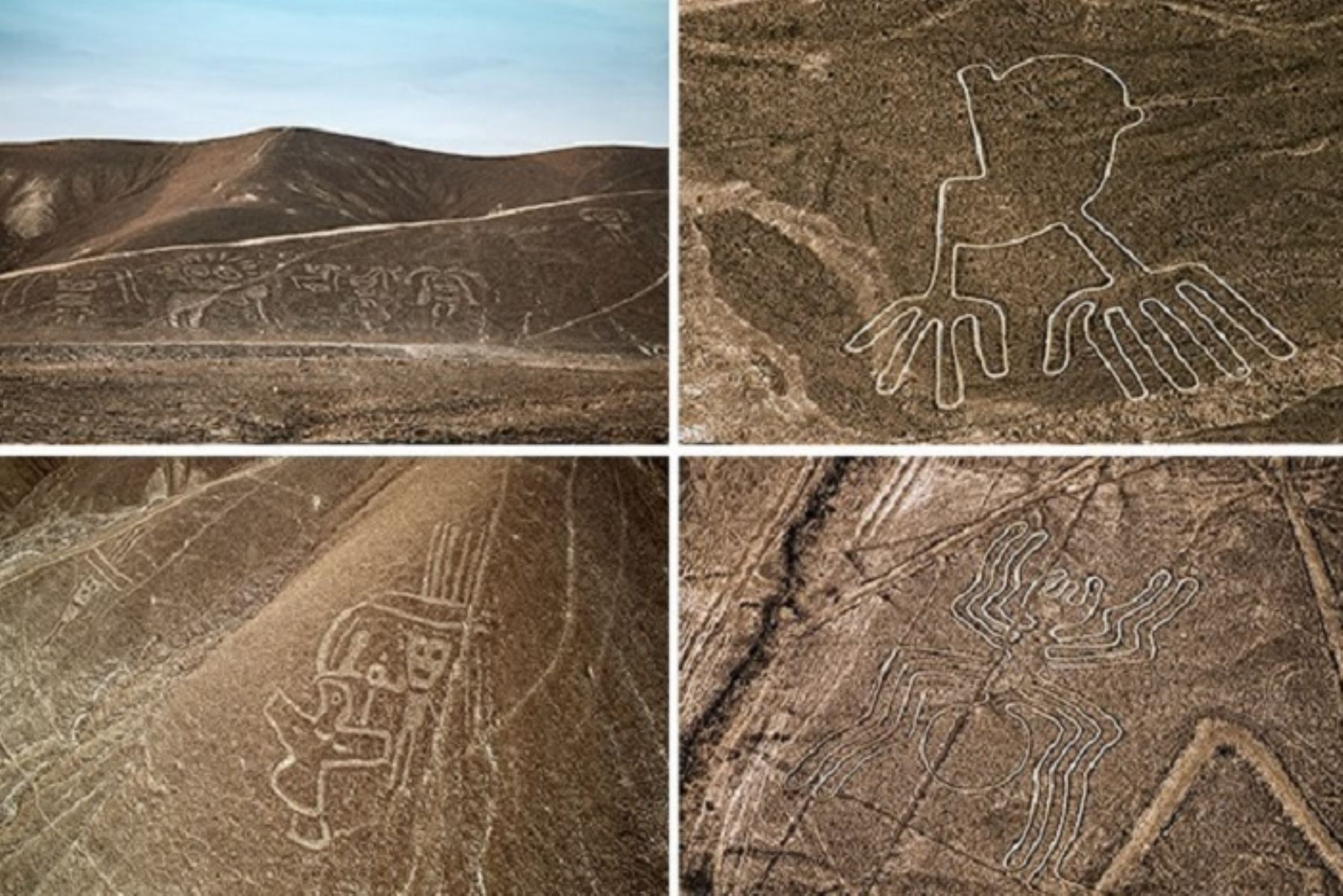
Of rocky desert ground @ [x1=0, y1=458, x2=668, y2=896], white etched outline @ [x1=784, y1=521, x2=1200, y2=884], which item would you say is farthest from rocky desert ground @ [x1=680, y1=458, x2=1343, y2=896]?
rocky desert ground @ [x1=0, y1=458, x2=668, y2=896]

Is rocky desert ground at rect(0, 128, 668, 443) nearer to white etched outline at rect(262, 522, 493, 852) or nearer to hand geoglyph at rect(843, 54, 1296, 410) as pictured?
white etched outline at rect(262, 522, 493, 852)

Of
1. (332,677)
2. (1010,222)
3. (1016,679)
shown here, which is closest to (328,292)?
(332,677)

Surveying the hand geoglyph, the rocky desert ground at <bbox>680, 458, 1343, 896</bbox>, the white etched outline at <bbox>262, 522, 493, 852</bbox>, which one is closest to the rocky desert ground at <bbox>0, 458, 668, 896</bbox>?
the white etched outline at <bbox>262, 522, 493, 852</bbox>

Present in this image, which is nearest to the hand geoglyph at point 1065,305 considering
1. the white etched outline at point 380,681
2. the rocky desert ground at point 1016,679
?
the rocky desert ground at point 1016,679

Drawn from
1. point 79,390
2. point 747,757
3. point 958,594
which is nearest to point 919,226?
point 958,594

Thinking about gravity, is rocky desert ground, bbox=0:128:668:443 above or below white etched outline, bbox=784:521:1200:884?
above

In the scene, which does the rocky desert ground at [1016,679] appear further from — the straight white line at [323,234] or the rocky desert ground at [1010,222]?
the straight white line at [323,234]

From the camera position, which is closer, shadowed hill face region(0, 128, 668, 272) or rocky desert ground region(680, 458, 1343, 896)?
rocky desert ground region(680, 458, 1343, 896)
